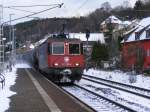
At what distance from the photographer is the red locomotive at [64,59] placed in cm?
3052

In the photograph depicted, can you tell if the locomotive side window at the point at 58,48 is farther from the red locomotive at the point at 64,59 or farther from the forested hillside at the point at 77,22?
the forested hillside at the point at 77,22

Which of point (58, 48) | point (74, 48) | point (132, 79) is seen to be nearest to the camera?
point (58, 48)

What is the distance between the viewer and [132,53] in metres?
63.3

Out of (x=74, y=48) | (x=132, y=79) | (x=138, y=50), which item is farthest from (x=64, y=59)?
(x=138, y=50)

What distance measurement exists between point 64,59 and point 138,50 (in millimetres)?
31921

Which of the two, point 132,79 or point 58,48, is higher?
point 58,48

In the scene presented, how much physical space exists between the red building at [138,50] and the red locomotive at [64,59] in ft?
78.6

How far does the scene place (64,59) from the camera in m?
30.7

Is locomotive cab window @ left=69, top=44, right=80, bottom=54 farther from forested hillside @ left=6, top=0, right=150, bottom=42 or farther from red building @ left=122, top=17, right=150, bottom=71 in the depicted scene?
red building @ left=122, top=17, right=150, bottom=71

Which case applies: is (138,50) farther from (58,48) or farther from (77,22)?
(58,48)

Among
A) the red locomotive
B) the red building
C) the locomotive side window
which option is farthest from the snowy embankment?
the red building

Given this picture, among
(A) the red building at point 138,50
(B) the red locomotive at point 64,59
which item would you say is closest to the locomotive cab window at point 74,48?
(B) the red locomotive at point 64,59

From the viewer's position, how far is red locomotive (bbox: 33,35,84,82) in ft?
100

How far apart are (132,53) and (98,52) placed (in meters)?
12.7
